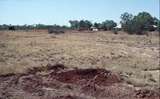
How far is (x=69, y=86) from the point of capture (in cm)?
1512

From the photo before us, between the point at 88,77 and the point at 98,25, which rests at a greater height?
the point at 98,25

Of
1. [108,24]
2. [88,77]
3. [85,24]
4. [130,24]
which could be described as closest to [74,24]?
[85,24]

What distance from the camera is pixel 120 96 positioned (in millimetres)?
14414

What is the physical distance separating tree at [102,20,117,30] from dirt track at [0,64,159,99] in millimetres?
93605

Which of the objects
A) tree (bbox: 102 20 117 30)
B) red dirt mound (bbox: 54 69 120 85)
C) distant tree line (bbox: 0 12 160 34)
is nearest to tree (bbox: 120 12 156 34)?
distant tree line (bbox: 0 12 160 34)

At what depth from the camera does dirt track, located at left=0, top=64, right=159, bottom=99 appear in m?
13.6

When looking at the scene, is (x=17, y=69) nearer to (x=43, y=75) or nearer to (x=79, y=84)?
(x=43, y=75)

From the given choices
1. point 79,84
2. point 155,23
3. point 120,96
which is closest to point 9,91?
point 79,84

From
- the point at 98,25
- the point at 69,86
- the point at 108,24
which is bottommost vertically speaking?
the point at 69,86

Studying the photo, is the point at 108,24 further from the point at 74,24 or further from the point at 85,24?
the point at 74,24

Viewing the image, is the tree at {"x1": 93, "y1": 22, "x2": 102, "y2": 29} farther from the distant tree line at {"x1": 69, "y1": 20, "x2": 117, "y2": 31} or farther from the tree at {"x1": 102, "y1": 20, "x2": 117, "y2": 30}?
the tree at {"x1": 102, "y1": 20, "x2": 117, "y2": 30}

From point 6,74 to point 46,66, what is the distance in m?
3.23

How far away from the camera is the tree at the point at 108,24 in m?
112

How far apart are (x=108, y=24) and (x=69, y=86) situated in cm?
10054
